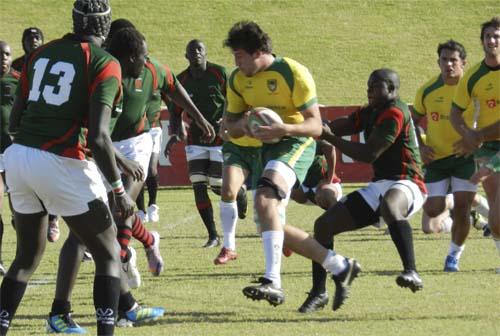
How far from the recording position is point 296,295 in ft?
30.2

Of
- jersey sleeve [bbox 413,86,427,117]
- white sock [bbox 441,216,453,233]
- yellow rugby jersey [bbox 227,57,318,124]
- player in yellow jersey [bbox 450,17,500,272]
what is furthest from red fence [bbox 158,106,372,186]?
yellow rugby jersey [bbox 227,57,318,124]

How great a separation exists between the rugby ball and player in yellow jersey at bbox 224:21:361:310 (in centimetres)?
5

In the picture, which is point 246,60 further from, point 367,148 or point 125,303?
point 125,303

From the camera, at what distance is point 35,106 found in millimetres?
6555

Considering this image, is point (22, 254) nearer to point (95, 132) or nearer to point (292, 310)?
point (95, 132)

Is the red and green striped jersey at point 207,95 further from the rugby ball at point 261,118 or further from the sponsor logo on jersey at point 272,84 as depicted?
the rugby ball at point 261,118

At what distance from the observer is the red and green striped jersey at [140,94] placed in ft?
30.8

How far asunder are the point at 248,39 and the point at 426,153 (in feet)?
12.0

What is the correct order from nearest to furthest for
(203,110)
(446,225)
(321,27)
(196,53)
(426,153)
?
(426,153) < (196,53) < (203,110) < (446,225) < (321,27)

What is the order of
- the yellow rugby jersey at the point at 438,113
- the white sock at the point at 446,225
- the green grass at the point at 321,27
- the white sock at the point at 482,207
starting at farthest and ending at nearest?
the green grass at the point at 321,27 < the white sock at the point at 446,225 < the white sock at the point at 482,207 < the yellow rugby jersey at the point at 438,113

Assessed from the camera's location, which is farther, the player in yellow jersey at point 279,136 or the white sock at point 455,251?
the white sock at point 455,251

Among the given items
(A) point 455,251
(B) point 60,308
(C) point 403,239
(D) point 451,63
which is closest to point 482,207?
(A) point 455,251

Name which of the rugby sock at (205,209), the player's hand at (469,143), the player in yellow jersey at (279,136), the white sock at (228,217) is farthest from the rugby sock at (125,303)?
the rugby sock at (205,209)

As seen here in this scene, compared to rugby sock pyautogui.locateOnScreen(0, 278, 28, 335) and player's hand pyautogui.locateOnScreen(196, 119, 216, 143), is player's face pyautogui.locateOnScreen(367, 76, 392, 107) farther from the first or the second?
rugby sock pyautogui.locateOnScreen(0, 278, 28, 335)
